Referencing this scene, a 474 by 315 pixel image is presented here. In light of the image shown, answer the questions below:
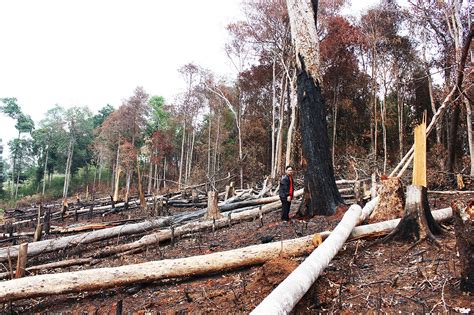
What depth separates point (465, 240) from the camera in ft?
8.80

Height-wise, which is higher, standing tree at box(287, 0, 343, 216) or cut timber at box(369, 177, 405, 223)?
standing tree at box(287, 0, 343, 216)

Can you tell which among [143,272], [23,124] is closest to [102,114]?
[23,124]

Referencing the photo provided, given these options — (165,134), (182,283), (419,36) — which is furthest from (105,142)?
(182,283)

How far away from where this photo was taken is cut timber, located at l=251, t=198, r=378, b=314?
7.14 feet

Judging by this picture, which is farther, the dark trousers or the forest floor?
the dark trousers

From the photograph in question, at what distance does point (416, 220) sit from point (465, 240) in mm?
1599

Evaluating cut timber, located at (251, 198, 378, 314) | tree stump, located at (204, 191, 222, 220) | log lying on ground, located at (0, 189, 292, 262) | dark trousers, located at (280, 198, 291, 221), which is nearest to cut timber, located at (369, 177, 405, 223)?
cut timber, located at (251, 198, 378, 314)

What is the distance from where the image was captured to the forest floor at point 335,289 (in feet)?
9.09

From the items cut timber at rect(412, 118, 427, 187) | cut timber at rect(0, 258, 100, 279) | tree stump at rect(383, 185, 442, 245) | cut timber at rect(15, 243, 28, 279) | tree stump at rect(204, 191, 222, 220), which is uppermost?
cut timber at rect(412, 118, 427, 187)

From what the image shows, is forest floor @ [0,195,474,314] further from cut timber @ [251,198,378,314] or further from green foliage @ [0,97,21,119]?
green foliage @ [0,97,21,119]

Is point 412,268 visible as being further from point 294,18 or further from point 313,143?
point 294,18

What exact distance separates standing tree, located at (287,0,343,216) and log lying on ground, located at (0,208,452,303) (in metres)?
2.17

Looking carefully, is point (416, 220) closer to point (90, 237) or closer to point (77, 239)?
point (90, 237)

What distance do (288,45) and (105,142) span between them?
23552 millimetres
